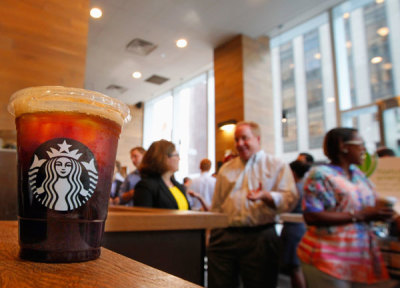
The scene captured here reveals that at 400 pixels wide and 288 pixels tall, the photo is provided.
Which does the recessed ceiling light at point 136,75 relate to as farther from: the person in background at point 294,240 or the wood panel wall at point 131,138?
the person in background at point 294,240

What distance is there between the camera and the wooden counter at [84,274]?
300 millimetres

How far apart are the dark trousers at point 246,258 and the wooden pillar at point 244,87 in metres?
3.68

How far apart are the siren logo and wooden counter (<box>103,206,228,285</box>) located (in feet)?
1.93

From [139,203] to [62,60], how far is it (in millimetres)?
1579

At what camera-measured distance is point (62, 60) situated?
278cm

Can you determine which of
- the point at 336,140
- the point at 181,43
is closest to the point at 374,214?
the point at 336,140

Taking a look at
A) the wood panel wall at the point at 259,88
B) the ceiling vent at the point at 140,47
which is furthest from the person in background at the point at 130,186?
the ceiling vent at the point at 140,47

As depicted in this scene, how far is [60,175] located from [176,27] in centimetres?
565

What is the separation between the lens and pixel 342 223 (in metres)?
1.58

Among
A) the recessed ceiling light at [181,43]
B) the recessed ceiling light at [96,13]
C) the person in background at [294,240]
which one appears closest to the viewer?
the person in background at [294,240]

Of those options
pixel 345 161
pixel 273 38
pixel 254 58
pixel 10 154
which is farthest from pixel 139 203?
pixel 273 38

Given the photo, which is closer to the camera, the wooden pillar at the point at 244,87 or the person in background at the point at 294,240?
the person in background at the point at 294,240

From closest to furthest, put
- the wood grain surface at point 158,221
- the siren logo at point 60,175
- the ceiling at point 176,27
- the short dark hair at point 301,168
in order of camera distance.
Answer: the siren logo at point 60,175
the wood grain surface at point 158,221
the short dark hair at point 301,168
the ceiling at point 176,27

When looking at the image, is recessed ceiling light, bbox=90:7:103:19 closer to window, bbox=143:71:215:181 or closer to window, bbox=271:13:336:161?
window, bbox=143:71:215:181
